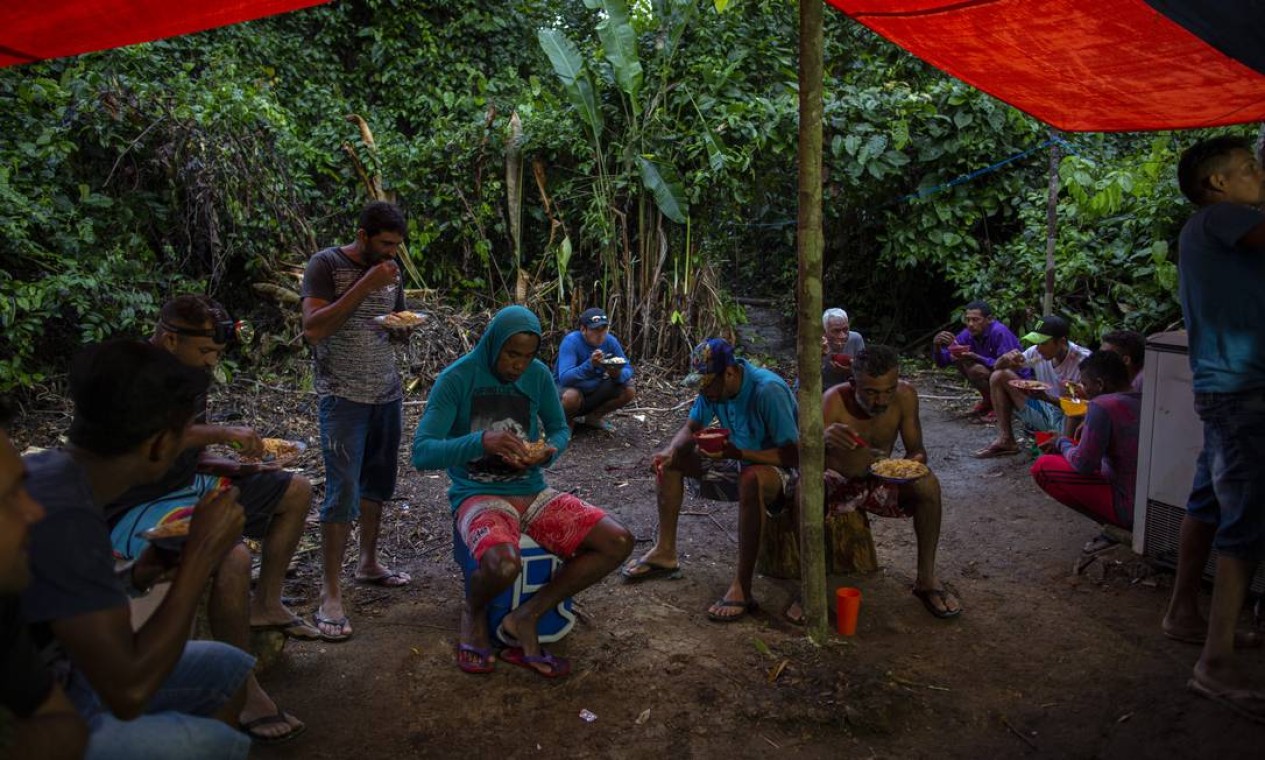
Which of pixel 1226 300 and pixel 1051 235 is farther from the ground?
pixel 1051 235

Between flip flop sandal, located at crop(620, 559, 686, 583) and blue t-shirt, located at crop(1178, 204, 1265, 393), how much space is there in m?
2.41

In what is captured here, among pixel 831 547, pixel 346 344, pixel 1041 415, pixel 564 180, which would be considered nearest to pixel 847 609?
pixel 831 547

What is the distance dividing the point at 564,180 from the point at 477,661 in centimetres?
659

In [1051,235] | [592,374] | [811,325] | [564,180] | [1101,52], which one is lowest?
[592,374]

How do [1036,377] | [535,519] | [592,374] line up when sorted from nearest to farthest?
1. [535,519]
2. [1036,377]
3. [592,374]

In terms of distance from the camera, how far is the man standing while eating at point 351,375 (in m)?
3.70

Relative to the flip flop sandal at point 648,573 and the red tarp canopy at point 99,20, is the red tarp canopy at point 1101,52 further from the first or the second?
the flip flop sandal at point 648,573

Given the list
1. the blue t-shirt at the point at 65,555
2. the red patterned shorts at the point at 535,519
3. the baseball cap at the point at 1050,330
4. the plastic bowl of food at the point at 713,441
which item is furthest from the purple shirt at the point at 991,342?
the blue t-shirt at the point at 65,555

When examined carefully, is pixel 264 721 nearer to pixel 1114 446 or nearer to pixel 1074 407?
pixel 1114 446

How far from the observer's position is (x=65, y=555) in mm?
1710

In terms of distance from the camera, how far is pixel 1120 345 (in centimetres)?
463

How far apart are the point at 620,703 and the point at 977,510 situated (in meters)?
3.14

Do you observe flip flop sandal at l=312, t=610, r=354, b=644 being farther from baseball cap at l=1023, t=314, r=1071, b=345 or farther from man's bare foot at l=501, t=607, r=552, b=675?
baseball cap at l=1023, t=314, r=1071, b=345

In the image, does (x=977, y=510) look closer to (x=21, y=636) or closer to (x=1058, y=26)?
(x=1058, y=26)
